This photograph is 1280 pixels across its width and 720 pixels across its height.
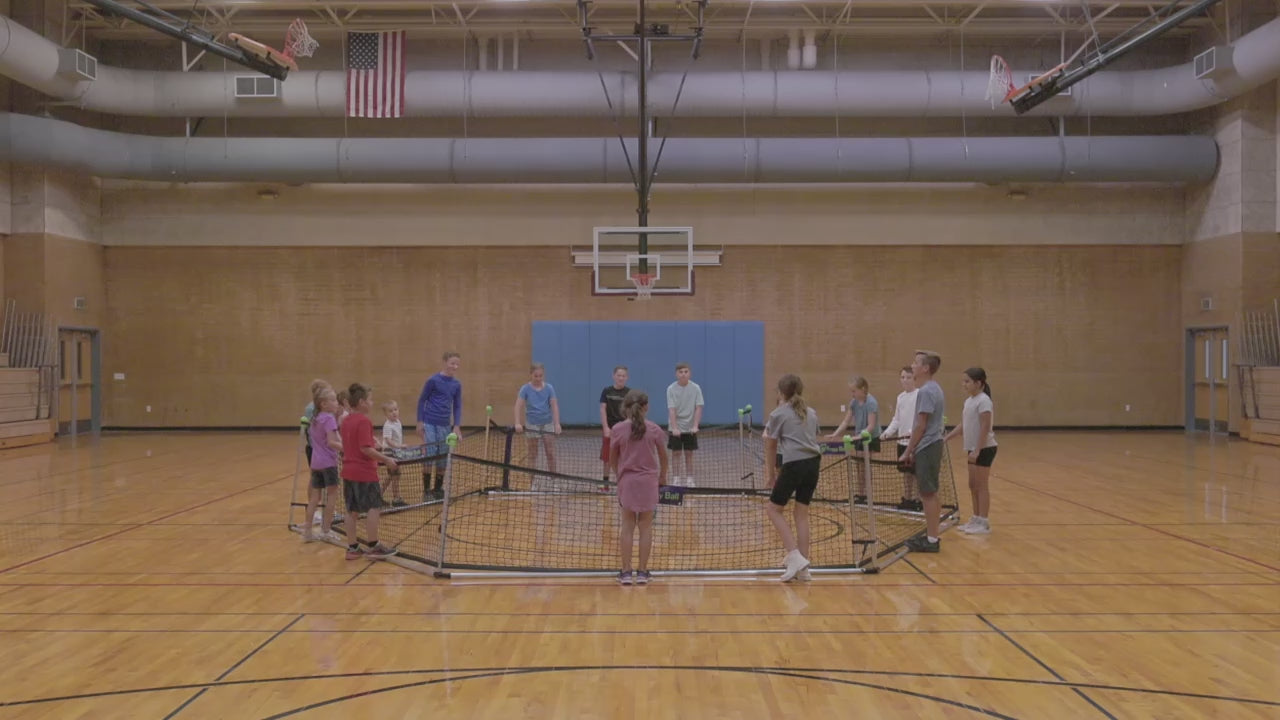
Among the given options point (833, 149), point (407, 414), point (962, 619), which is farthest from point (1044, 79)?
point (407, 414)

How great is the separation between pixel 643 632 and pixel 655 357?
1504 cm

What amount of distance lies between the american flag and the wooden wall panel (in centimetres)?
359

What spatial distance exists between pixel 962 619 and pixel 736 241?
15.6 meters

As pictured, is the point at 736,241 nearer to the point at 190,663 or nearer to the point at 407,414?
the point at 407,414

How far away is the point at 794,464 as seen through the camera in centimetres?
679

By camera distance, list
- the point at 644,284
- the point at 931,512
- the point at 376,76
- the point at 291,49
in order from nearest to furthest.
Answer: the point at 931,512
the point at 291,49
the point at 644,284
the point at 376,76

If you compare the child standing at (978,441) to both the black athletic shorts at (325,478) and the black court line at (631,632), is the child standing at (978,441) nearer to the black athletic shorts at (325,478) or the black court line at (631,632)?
the black court line at (631,632)

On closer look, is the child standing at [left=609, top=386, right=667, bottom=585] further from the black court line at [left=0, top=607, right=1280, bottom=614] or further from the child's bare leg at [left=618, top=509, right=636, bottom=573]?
the black court line at [left=0, top=607, right=1280, bottom=614]

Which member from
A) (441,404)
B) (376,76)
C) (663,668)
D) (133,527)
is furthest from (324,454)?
(376,76)

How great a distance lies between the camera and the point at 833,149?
62.2ft

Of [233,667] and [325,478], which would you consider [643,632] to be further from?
[325,478]

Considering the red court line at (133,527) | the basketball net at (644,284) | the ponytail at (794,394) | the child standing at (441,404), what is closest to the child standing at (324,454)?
the red court line at (133,527)

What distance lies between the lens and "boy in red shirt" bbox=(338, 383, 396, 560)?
7.41 meters

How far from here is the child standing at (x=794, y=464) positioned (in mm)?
6797
